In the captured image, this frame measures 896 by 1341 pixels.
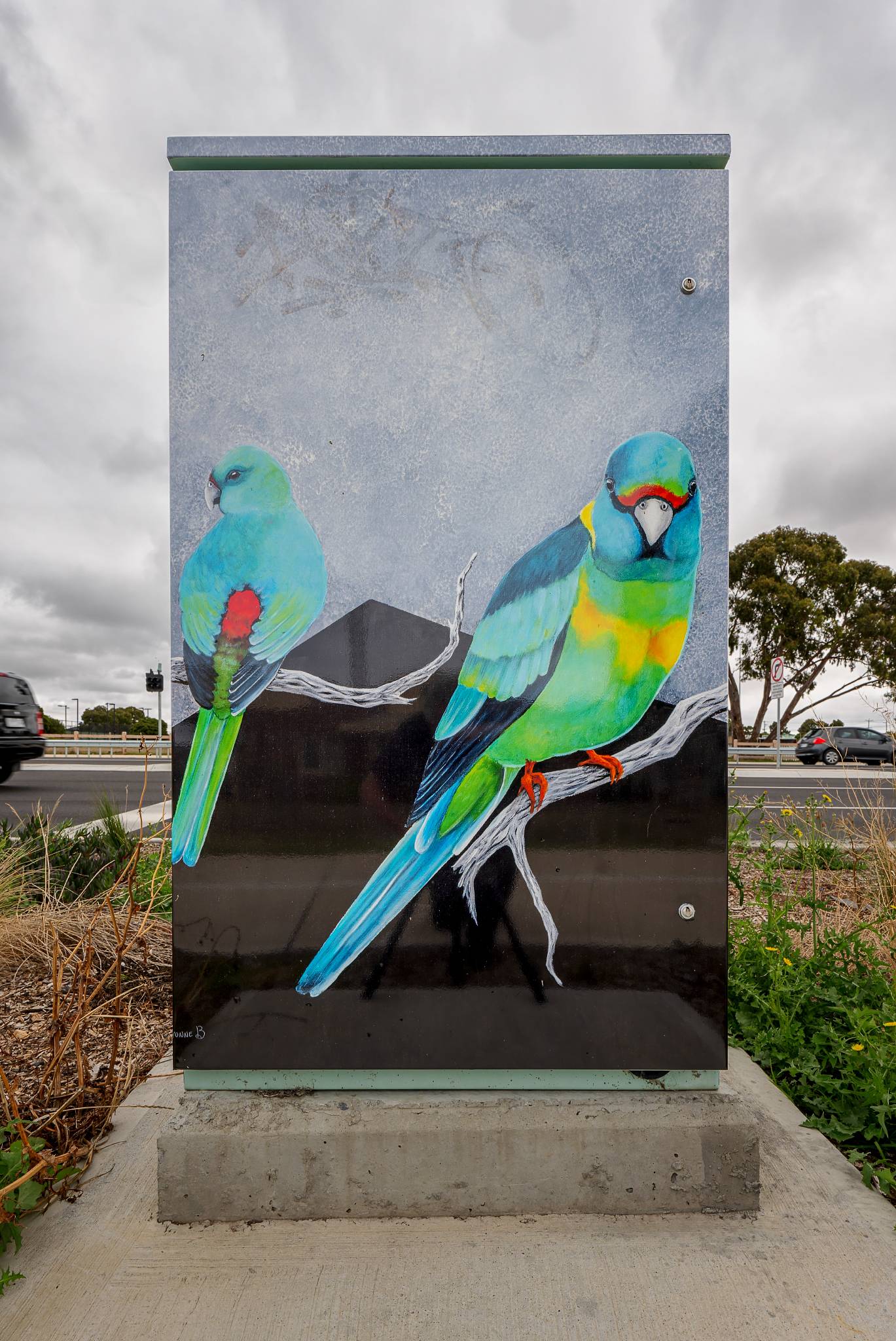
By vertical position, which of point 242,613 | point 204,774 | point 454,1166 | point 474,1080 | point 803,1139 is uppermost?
point 242,613

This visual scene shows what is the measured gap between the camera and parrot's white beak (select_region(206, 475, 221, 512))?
190cm

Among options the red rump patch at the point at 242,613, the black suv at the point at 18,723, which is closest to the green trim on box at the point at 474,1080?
the red rump patch at the point at 242,613

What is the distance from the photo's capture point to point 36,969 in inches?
132

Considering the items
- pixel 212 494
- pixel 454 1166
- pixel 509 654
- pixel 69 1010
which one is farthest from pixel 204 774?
pixel 454 1166

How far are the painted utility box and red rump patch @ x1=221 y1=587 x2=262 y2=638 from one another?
12 millimetres

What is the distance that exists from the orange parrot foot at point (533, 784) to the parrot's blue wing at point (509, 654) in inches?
5.0

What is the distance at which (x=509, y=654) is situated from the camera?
74.4 inches

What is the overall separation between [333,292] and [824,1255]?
2745 millimetres

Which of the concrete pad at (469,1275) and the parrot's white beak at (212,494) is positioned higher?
the parrot's white beak at (212,494)

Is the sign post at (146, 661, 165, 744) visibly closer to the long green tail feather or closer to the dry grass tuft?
the dry grass tuft

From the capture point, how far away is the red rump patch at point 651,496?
188 cm

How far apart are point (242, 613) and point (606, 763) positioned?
→ 3.54 ft

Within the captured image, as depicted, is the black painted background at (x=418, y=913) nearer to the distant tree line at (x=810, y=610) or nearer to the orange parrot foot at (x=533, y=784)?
the orange parrot foot at (x=533, y=784)

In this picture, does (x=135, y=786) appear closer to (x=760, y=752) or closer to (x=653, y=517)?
(x=653, y=517)
